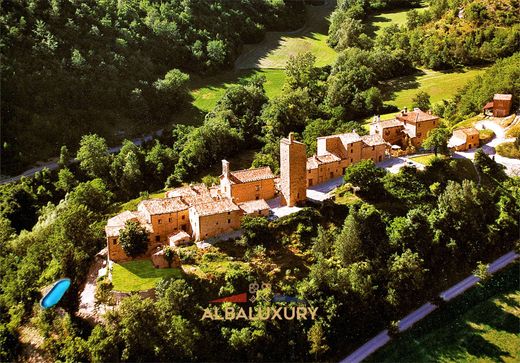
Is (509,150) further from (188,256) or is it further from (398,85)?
(188,256)

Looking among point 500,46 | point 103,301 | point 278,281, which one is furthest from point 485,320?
point 500,46

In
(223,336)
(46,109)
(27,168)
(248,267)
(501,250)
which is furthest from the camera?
(46,109)

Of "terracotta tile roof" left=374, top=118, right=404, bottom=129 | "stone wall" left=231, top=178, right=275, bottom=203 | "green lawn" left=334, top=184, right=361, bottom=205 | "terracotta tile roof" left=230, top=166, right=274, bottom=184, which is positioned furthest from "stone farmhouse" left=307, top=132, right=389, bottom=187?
"terracotta tile roof" left=230, top=166, right=274, bottom=184

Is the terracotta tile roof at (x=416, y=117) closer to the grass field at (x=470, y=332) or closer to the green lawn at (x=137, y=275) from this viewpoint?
the grass field at (x=470, y=332)

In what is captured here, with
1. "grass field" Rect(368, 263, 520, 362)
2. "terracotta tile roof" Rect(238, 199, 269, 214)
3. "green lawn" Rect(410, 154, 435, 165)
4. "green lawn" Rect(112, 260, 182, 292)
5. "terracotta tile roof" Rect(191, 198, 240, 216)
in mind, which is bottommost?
"grass field" Rect(368, 263, 520, 362)

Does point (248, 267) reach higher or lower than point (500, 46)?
lower

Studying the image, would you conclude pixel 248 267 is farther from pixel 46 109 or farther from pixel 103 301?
pixel 46 109

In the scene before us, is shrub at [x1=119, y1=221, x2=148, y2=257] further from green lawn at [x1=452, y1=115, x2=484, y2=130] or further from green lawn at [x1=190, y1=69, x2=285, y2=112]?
green lawn at [x1=190, y1=69, x2=285, y2=112]
